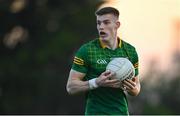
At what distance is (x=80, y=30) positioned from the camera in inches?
1971

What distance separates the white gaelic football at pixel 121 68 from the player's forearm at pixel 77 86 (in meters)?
0.35

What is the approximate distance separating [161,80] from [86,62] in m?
50.6

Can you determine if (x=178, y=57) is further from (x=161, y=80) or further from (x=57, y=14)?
(x=57, y=14)

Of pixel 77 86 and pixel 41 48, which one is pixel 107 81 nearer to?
pixel 77 86

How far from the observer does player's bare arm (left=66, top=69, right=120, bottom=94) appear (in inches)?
451

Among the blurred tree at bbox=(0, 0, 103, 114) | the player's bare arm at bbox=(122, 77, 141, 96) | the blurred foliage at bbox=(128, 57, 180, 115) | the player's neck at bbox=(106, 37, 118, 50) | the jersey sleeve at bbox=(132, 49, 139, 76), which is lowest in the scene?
the blurred foliage at bbox=(128, 57, 180, 115)

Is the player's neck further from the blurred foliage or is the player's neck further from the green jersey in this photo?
the blurred foliage

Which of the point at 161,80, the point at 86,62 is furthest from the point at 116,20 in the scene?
the point at 161,80

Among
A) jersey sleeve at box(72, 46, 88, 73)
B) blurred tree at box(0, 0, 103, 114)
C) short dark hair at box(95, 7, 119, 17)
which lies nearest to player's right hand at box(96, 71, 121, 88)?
jersey sleeve at box(72, 46, 88, 73)

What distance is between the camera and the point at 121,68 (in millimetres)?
11531

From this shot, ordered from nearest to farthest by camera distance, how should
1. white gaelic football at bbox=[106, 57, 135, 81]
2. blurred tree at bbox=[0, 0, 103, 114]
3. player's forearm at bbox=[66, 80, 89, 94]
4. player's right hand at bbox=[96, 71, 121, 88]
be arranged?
1. player's right hand at bbox=[96, 71, 121, 88]
2. white gaelic football at bbox=[106, 57, 135, 81]
3. player's forearm at bbox=[66, 80, 89, 94]
4. blurred tree at bbox=[0, 0, 103, 114]

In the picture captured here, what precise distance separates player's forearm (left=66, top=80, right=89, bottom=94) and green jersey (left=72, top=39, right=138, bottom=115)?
0.14 meters

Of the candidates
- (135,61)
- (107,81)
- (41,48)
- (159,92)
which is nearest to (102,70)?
(107,81)

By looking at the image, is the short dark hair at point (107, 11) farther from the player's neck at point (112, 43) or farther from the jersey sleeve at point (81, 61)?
the jersey sleeve at point (81, 61)
